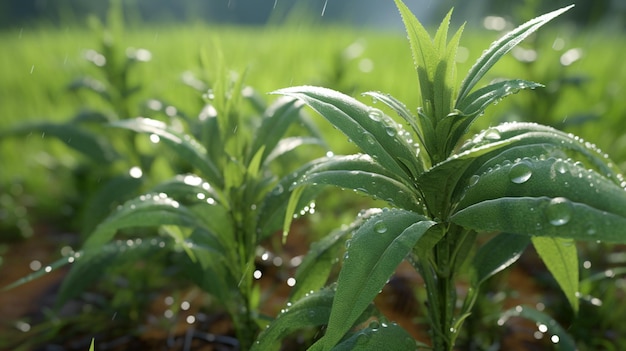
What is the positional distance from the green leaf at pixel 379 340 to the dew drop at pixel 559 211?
1.40 ft

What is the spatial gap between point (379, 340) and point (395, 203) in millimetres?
286

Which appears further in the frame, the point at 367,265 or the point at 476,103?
the point at 476,103

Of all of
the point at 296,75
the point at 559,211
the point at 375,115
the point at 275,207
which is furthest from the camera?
the point at 296,75

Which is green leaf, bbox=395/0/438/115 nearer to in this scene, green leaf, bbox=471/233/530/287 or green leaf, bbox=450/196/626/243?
green leaf, bbox=450/196/626/243

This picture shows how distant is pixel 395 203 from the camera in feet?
4.27

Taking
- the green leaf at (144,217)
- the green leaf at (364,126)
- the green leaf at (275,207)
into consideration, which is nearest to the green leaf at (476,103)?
the green leaf at (364,126)

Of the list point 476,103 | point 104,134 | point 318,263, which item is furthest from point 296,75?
point 476,103

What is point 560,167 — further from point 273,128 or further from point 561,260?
point 273,128

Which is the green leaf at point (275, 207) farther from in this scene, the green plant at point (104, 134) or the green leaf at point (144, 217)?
the green plant at point (104, 134)

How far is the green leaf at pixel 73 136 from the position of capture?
2.60m

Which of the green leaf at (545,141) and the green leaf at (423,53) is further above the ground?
the green leaf at (423,53)

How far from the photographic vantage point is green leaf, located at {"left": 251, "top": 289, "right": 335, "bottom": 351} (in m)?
1.34

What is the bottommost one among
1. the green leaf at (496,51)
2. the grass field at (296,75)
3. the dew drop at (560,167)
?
the grass field at (296,75)

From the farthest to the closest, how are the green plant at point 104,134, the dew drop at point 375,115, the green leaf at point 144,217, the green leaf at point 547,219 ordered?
the green plant at point 104,134, the green leaf at point 144,217, the dew drop at point 375,115, the green leaf at point 547,219
